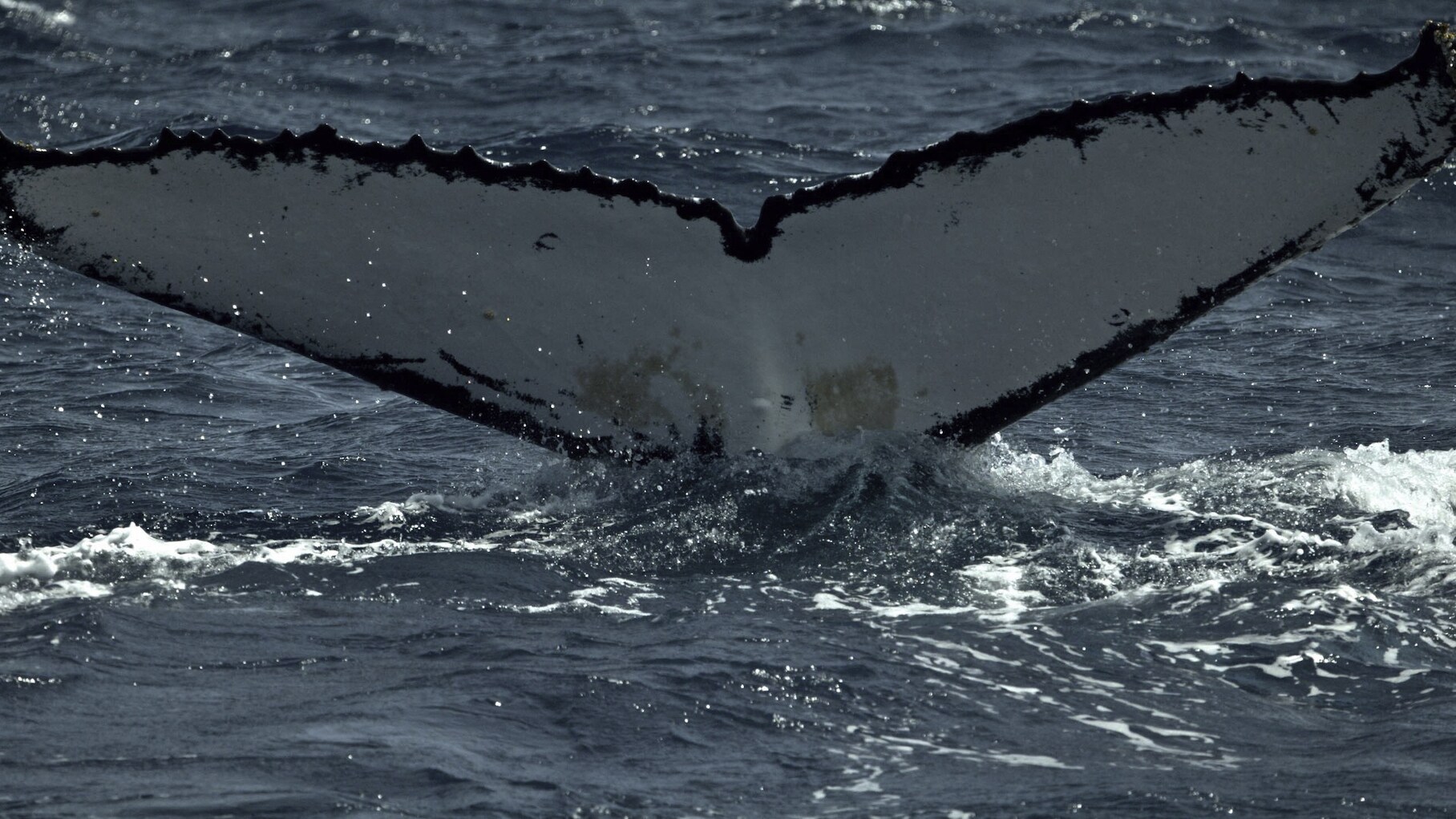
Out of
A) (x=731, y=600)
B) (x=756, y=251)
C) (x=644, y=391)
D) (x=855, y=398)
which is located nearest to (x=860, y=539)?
(x=731, y=600)

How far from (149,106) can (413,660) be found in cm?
1332

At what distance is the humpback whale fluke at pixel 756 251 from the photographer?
5129mm

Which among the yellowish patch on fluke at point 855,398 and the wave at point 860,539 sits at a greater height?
the yellowish patch on fluke at point 855,398

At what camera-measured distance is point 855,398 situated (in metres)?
5.61

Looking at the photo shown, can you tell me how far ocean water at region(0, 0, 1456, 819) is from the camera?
180 inches

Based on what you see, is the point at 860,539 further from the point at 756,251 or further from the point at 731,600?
the point at 756,251

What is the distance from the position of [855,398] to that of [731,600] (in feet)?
2.52

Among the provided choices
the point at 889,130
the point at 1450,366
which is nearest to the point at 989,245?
the point at 1450,366

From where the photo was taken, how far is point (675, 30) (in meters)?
21.7

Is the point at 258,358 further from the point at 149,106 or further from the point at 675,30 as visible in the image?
the point at 675,30

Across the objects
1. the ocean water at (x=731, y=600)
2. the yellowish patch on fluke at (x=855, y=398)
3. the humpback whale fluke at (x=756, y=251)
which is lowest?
the ocean water at (x=731, y=600)

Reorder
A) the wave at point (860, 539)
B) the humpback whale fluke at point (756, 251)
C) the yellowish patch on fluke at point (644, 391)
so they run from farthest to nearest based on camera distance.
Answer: the wave at point (860, 539) < the yellowish patch on fluke at point (644, 391) < the humpback whale fluke at point (756, 251)

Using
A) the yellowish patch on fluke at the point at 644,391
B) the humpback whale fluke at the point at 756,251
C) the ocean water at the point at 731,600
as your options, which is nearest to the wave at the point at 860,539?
the ocean water at the point at 731,600

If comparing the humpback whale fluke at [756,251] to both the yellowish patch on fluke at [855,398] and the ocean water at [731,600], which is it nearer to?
the yellowish patch on fluke at [855,398]
